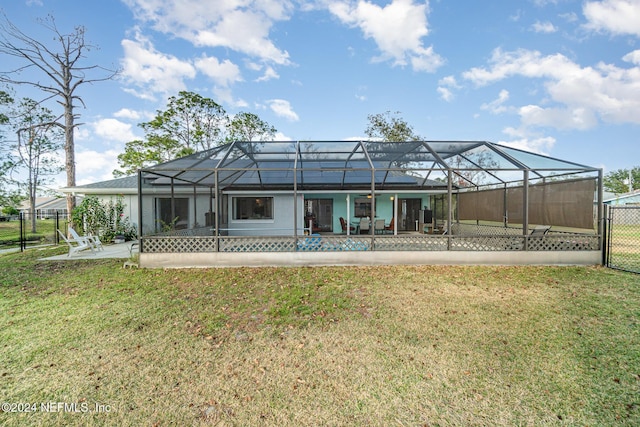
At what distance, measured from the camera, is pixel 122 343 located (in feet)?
10.7

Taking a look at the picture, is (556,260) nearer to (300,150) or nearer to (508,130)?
(300,150)

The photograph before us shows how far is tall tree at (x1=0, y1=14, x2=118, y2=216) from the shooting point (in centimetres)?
1190

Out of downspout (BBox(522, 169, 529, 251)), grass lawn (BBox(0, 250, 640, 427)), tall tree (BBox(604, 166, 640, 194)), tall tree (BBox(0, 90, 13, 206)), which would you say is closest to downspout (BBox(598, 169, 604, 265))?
grass lawn (BBox(0, 250, 640, 427))

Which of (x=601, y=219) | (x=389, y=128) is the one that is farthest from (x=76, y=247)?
(x=389, y=128)

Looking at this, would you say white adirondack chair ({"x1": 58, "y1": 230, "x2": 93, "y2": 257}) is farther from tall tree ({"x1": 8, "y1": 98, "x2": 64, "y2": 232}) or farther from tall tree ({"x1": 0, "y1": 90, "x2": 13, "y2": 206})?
tall tree ({"x1": 0, "y1": 90, "x2": 13, "y2": 206})

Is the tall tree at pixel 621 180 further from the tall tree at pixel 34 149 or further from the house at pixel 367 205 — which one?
the tall tree at pixel 34 149

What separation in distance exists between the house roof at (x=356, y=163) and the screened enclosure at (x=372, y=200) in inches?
1.5

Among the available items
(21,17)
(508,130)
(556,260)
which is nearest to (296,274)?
(556,260)

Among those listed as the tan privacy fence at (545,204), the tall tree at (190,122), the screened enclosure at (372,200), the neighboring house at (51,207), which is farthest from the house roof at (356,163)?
the neighboring house at (51,207)

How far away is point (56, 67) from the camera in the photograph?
12.5 m

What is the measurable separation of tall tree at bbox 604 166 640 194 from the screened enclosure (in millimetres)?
47679

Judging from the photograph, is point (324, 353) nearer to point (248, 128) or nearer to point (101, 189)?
point (101, 189)

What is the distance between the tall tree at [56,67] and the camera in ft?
39.0

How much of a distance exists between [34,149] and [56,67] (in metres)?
13.4
